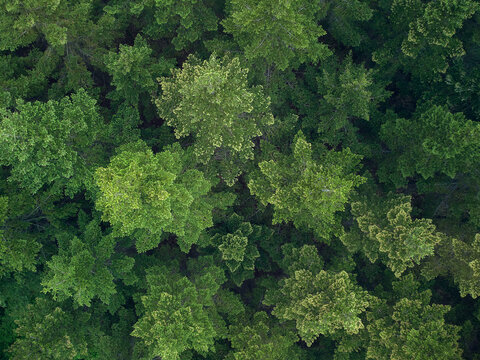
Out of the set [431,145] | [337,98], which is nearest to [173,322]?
[337,98]

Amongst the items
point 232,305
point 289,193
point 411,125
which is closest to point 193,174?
point 289,193

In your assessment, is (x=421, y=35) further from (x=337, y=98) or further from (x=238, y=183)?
(x=238, y=183)

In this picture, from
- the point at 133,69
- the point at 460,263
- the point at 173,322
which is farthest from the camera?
the point at 133,69

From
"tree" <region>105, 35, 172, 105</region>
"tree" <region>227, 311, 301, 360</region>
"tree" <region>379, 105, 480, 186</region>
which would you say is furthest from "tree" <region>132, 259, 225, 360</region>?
"tree" <region>379, 105, 480, 186</region>

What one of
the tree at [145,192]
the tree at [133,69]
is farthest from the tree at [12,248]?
the tree at [133,69]

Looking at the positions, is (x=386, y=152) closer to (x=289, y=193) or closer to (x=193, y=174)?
(x=289, y=193)

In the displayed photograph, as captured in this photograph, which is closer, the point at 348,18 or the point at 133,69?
the point at 133,69
